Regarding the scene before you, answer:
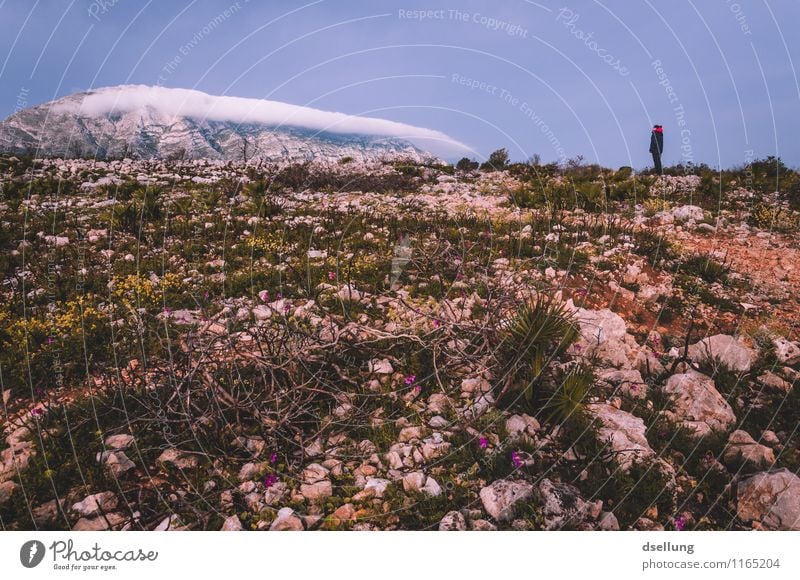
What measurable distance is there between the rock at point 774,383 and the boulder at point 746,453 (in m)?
1.05

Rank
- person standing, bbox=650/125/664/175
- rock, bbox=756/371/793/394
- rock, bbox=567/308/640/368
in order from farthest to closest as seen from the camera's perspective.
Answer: person standing, bbox=650/125/664/175 → rock, bbox=567/308/640/368 → rock, bbox=756/371/793/394

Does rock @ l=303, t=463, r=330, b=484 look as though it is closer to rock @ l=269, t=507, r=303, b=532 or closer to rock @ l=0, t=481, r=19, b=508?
rock @ l=269, t=507, r=303, b=532

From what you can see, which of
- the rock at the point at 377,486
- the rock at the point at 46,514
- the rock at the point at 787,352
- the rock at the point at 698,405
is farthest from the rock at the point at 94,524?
the rock at the point at 787,352

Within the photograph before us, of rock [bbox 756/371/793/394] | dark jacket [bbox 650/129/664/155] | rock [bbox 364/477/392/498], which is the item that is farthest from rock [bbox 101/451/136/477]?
dark jacket [bbox 650/129/664/155]

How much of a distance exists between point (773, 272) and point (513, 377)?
583cm

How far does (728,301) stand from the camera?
214 inches

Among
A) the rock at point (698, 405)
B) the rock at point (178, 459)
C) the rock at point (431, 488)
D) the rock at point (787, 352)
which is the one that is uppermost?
the rock at point (787, 352)

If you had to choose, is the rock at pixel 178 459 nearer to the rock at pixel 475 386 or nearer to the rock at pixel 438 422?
the rock at pixel 438 422

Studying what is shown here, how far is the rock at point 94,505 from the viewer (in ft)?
8.71

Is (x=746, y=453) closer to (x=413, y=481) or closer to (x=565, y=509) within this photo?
(x=565, y=509)

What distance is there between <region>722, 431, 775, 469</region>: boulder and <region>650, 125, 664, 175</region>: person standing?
15250 mm

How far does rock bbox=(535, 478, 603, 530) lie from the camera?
2523 millimetres

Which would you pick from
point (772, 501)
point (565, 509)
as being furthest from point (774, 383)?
point (565, 509)
